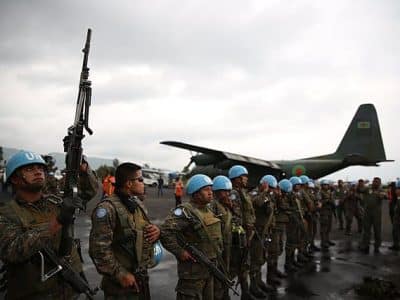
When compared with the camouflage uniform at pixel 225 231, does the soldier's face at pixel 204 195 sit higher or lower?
higher

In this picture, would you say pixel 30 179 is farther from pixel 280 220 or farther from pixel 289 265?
pixel 289 265

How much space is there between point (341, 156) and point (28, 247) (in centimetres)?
2001

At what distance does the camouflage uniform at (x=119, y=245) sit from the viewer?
278 centimetres

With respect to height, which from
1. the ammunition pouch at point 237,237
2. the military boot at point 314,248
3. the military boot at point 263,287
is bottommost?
the military boot at point 314,248

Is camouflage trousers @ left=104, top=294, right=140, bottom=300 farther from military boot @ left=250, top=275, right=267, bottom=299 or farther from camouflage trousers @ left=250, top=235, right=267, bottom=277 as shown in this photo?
military boot @ left=250, top=275, right=267, bottom=299

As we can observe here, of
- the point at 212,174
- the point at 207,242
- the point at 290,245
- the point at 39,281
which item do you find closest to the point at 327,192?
the point at 290,245

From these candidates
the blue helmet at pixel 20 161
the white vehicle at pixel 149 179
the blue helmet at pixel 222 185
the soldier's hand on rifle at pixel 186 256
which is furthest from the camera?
the white vehicle at pixel 149 179

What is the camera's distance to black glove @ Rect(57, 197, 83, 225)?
225 centimetres

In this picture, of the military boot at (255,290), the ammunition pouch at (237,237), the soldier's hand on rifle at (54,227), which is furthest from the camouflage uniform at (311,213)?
the soldier's hand on rifle at (54,227)

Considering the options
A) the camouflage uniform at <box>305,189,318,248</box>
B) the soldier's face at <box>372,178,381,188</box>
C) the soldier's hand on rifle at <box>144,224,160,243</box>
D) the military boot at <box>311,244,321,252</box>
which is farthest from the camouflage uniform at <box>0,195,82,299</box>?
the soldier's face at <box>372,178,381,188</box>

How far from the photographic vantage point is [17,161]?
271 centimetres

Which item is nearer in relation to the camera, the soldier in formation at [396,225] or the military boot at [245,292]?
the military boot at [245,292]

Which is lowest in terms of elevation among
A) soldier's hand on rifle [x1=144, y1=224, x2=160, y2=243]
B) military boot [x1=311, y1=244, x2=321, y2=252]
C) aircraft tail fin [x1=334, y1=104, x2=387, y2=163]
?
military boot [x1=311, y1=244, x2=321, y2=252]

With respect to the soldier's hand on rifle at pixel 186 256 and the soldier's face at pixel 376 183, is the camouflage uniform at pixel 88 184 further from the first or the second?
the soldier's face at pixel 376 183
